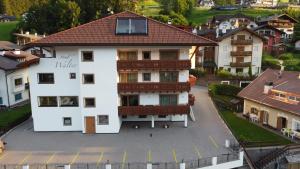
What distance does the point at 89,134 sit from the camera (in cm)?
3484

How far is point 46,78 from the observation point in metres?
35.2

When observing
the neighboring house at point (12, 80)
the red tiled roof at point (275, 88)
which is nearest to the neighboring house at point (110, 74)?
the red tiled roof at point (275, 88)

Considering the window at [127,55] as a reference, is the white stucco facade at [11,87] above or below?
below

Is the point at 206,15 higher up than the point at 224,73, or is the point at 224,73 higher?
the point at 206,15

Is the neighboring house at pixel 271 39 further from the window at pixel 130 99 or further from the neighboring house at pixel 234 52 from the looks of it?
the window at pixel 130 99

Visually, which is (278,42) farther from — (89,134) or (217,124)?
(89,134)

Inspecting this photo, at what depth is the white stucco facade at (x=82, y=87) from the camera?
111ft

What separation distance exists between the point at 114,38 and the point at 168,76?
23.6 feet

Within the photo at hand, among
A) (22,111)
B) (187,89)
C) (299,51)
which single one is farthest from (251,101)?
(299,51)

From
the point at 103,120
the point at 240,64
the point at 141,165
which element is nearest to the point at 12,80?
the point at 103,120

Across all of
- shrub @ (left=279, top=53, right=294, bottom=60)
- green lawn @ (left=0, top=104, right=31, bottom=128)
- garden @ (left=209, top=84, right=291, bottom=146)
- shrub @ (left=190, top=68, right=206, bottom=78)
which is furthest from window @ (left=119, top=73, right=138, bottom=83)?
shrub @ (left=279, top=53, right=294, bottom=60)

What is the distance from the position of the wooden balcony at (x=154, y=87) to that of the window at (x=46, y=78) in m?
7.62

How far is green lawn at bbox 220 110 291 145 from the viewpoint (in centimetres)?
3397

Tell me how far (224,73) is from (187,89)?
102 ft
